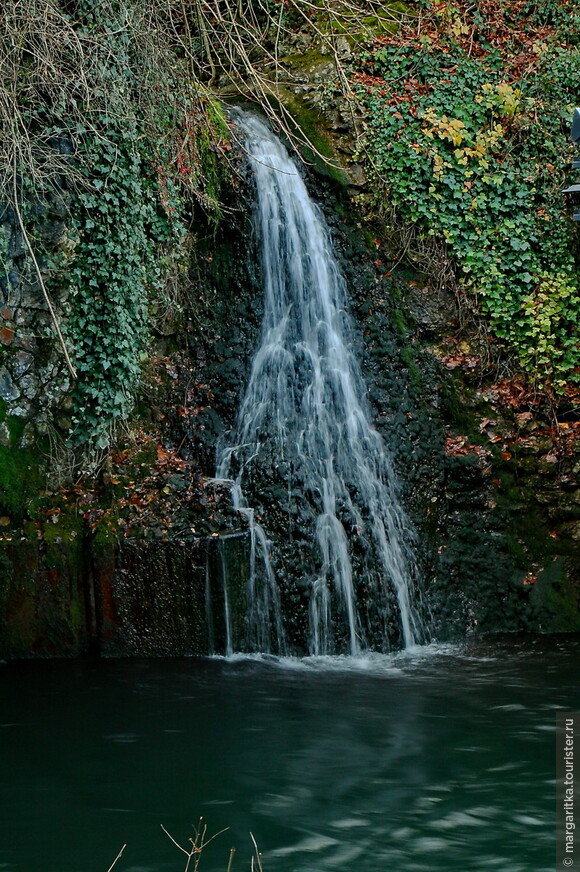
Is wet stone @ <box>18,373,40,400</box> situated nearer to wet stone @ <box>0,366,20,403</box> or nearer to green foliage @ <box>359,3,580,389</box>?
wet stone @ <box>0,366,20,403</box>

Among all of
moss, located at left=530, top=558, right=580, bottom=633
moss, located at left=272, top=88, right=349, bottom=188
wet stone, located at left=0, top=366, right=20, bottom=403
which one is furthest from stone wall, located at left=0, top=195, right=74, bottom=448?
moss, located at left=530, top=558, right=580, bottom=633

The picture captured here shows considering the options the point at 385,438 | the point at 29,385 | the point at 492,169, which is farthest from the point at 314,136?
the point at 29,385

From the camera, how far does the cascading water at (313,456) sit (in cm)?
753

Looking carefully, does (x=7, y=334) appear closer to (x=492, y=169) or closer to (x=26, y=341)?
(x=26, y=341)

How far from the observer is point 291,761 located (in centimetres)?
531

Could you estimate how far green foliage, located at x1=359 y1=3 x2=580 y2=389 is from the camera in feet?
29.7

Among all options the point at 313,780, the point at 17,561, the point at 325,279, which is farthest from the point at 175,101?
the point at 313,780

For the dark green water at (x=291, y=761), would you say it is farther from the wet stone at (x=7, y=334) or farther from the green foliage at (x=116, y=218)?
the wet stone at (x=7, y=334)

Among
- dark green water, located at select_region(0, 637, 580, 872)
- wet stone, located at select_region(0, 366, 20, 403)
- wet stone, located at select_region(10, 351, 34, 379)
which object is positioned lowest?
dark green water, located at select_region(0, 637, 580, 872)

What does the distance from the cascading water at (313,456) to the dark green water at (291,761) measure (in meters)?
0.50

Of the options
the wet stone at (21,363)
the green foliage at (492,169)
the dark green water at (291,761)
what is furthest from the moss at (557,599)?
the wet stone at (21,363)

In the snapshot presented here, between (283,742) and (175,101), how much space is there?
5992 millimetres

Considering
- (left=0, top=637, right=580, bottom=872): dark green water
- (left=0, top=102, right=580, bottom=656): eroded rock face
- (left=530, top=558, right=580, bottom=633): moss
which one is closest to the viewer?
(left=0, top=637, right=580, bottom=872): dark green water

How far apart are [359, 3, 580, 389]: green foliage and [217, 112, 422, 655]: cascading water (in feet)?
3.94
